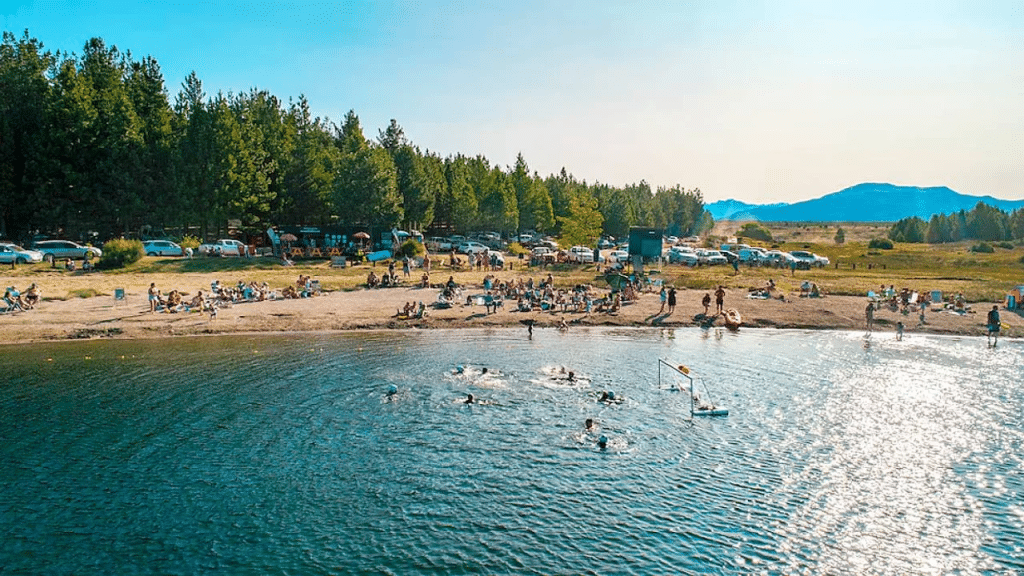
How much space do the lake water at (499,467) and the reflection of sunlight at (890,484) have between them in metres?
0.09

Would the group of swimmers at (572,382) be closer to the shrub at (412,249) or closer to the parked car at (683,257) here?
the shrub at (412,249)

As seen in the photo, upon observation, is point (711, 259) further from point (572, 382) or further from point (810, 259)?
Result: point (572, 382)

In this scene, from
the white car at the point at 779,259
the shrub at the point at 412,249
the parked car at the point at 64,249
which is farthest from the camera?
the white car at the point at 779,259

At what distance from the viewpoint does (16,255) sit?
54312 mm

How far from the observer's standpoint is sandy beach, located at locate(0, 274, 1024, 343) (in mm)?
39125

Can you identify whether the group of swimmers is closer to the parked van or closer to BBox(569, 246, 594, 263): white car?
BBox(569, 246, 594, 263): white car

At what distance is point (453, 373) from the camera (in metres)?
31.0

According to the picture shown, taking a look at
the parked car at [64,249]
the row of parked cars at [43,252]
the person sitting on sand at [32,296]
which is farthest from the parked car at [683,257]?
the person sitting on sand at [32,296]

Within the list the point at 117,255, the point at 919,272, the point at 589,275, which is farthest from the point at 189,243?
the point at 919,272

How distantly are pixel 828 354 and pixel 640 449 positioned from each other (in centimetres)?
2001

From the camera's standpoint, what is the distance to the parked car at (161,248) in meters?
64.6

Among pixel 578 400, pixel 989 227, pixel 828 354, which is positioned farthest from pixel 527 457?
pixel 989 227

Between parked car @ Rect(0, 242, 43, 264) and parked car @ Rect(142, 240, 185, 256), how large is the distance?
947cm

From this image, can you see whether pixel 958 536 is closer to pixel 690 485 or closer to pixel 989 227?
pixel 690 485
